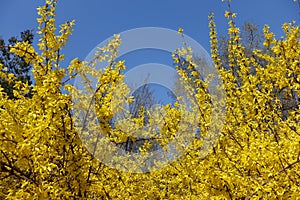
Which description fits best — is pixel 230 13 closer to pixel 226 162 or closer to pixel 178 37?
pixel 178 37

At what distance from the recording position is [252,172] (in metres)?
3.46

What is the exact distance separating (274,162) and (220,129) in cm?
151

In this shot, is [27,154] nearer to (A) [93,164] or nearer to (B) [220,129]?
(A) [93,164]

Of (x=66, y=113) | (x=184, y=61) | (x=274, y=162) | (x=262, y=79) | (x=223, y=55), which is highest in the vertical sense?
(x=223, y=55)

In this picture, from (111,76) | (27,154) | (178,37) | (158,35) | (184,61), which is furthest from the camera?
(158,35)

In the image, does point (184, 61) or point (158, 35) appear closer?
point (184, 61)

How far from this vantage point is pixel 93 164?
356 centimetres

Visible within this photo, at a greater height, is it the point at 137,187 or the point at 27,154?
the point at 137,187

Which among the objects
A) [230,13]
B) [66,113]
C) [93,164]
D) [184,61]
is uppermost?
[230,13]

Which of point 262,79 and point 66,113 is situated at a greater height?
point 262,79

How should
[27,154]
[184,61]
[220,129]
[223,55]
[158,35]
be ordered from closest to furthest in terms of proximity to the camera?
1. [27,154]
2. [220,129]
3. [184,61]
4. [158,35]
5. [223,55]

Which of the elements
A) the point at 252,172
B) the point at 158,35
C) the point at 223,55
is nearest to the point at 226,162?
the point at 252,172

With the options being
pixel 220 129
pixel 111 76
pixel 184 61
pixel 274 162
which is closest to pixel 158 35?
pixel 184 61

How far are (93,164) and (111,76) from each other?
3.01ft
